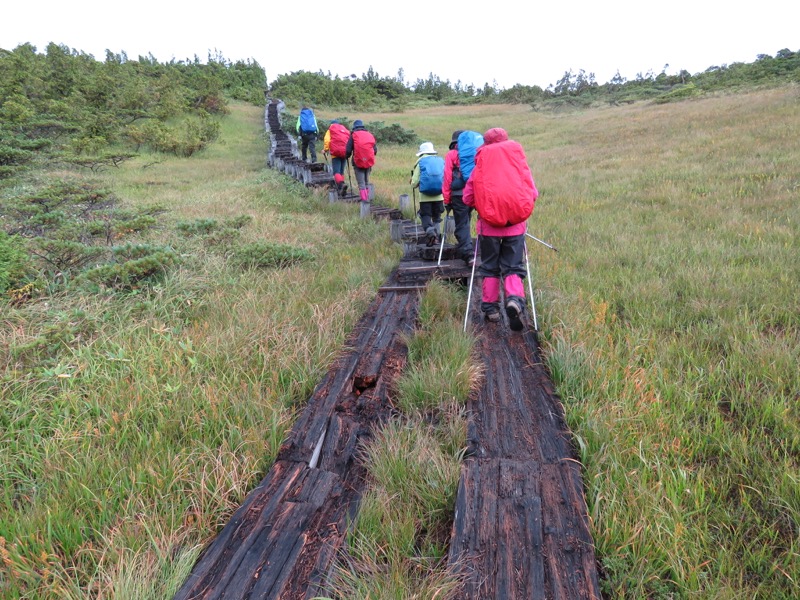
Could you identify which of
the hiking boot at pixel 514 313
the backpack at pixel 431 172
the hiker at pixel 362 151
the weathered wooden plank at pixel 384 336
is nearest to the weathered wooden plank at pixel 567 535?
the weathered wooden plank at pixel 384 336

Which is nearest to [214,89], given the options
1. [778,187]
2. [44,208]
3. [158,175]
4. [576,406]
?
[158,175]

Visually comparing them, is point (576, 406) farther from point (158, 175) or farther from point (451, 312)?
point (158, 175)

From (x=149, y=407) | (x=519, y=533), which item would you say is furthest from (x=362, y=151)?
(x=519, y=533)

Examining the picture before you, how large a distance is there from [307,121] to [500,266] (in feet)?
38.0

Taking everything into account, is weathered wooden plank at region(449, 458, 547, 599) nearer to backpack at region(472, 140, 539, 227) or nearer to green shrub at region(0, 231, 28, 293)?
backpack at region(472, 140, 539, 227)

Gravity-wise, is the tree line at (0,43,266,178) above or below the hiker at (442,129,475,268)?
above

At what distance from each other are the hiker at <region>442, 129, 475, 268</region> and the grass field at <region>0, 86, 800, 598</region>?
0.99 meters

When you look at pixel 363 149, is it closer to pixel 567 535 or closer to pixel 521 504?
pixel 521 504

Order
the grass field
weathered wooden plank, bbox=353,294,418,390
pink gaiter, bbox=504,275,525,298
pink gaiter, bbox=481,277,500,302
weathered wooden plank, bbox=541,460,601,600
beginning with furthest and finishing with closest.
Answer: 1. pink gaiter, bbox=481,277,500,302
2. pink gaiter, bbox=504,275,525,298
3. weathered wooden plank, bbox=353,294,418,390
4. the grass field
5. weathered wooden plank, bbox=541,460,601,600

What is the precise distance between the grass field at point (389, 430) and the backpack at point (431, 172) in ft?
3.90

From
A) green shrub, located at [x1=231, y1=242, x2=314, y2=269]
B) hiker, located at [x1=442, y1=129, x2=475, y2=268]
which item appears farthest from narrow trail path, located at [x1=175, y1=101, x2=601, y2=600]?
green shrub, located at [x1=231, y1=242, x2=314, y2=269]

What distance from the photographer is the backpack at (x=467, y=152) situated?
5379 millimetres

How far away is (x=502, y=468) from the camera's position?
236 cm

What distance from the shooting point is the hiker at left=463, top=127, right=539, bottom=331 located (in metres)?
3.86
